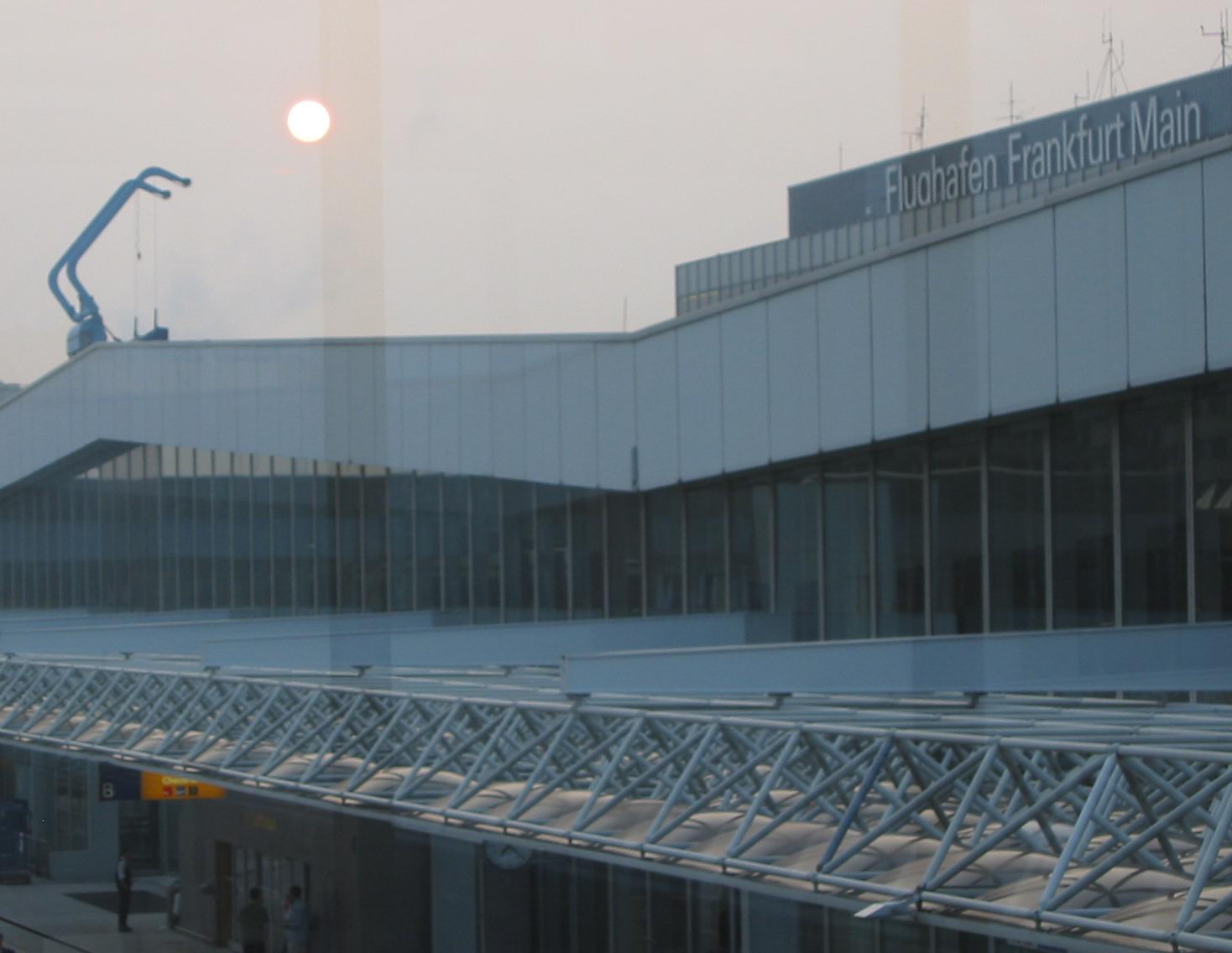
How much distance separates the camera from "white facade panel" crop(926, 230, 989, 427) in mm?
12070

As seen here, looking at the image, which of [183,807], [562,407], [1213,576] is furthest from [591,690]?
[183,807]

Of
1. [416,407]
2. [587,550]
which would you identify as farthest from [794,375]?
[416,407]

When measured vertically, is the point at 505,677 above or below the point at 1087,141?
below

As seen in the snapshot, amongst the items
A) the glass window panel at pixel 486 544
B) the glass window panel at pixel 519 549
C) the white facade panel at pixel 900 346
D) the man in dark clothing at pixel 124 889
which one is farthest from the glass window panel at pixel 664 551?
the man in dark clothing at pixel 124 889

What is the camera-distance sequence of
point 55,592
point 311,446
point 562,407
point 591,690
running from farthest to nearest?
point 55,592, point 311,446, point 562,407, point 591,690

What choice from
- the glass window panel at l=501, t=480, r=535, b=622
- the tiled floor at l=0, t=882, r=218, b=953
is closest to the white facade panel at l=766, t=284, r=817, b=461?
the glass window panel at l=501, t=480, r=535, b=622

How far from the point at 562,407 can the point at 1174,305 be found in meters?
7.15

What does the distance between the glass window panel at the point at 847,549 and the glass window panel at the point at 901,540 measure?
16cm

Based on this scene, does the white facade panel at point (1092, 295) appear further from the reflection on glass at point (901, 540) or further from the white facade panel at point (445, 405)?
the white facade panel at point (445, 405)

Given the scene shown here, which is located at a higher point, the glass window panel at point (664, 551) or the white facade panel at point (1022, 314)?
the white facade panel at point (1022, 314)

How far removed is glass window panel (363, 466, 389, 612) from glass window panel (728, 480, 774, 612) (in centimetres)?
458

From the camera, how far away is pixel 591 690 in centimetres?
934

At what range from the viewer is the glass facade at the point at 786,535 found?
1145 centimetres

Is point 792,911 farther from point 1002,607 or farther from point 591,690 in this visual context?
point 591,690
